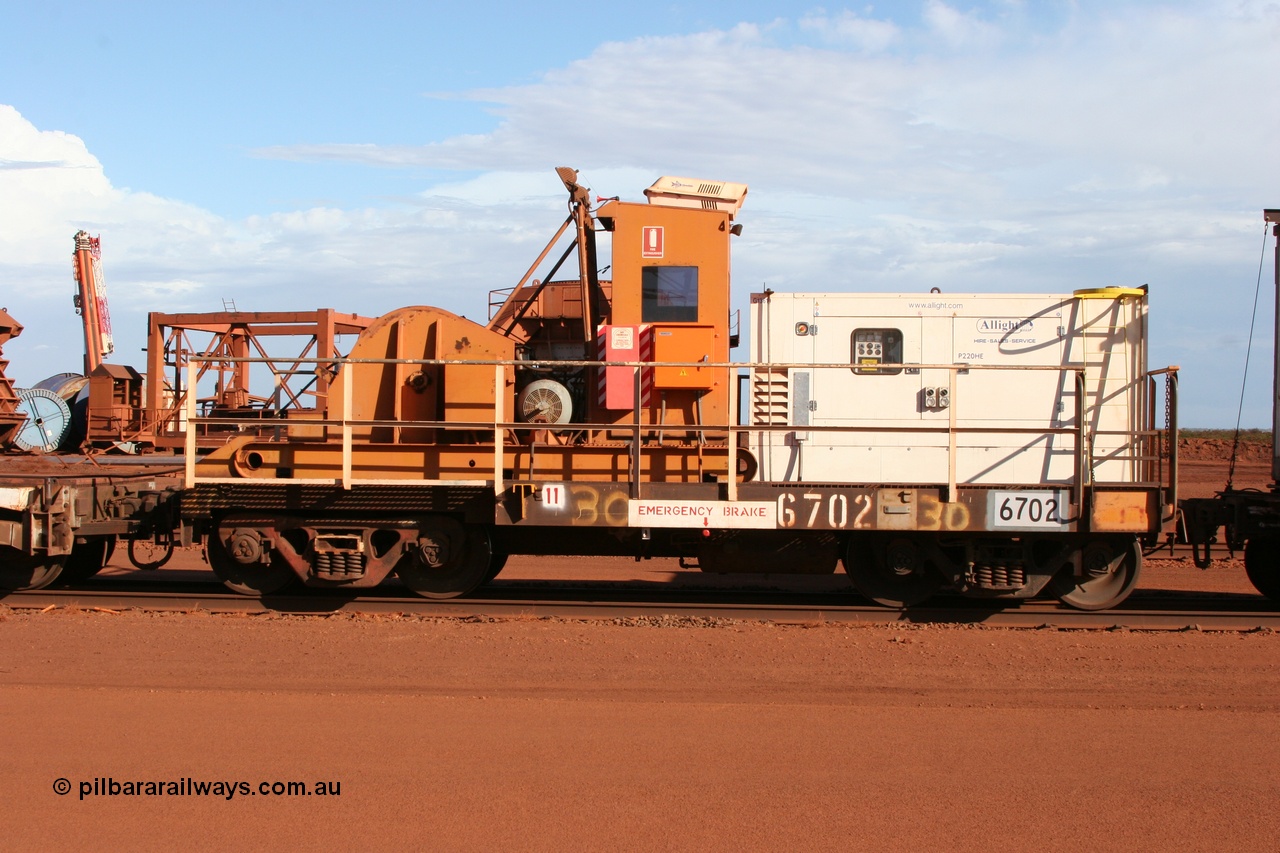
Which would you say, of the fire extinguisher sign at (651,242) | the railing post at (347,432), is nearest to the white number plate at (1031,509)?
the fire extinguisher sign at (651,242)

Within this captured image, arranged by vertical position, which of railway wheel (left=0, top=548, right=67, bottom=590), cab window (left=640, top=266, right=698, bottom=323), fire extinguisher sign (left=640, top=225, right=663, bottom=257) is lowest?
railway wheel (left=0, top=548, right=67, bottom=590)

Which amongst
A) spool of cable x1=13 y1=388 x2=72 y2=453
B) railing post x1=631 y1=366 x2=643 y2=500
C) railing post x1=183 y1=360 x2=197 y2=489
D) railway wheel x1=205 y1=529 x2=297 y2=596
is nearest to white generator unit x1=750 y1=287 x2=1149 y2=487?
railing post x1=631 y1=366 x2=643 y2=500

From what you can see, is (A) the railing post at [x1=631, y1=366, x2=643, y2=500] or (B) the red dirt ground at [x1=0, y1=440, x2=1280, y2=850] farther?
(A) the railing post at [x1=631, y1=366, x2=643, y2=500]

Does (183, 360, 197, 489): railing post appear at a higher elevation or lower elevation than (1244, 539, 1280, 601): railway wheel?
higher

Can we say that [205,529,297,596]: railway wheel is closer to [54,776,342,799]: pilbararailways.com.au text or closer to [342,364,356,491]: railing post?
[342,364,356,491]: railing post

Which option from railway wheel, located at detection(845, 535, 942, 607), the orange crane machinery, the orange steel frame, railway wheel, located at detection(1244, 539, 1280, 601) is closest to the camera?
railway wheel, located at detection(845, 535, 942, 607)

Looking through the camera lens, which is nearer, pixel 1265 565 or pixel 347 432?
pixel 347 432

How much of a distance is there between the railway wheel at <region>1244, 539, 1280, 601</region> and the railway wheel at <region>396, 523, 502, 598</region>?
749 centimetres

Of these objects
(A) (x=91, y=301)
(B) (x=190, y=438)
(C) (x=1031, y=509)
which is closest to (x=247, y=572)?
(B) (x=190, y=438)

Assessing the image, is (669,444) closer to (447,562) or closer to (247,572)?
(447,562)

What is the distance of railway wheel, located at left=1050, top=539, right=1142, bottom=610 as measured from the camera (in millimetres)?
9219

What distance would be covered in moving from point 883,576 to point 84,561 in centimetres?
828

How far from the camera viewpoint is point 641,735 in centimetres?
546

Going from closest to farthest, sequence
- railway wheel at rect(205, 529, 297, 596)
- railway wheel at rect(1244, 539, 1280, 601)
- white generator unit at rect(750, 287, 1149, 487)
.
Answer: white generator unit at rect(750, 287, 1149, 487) < railway wheel at rect(205, 529, 297, 596) < railway wheel at rect(1244, 539, 1280, 601)
